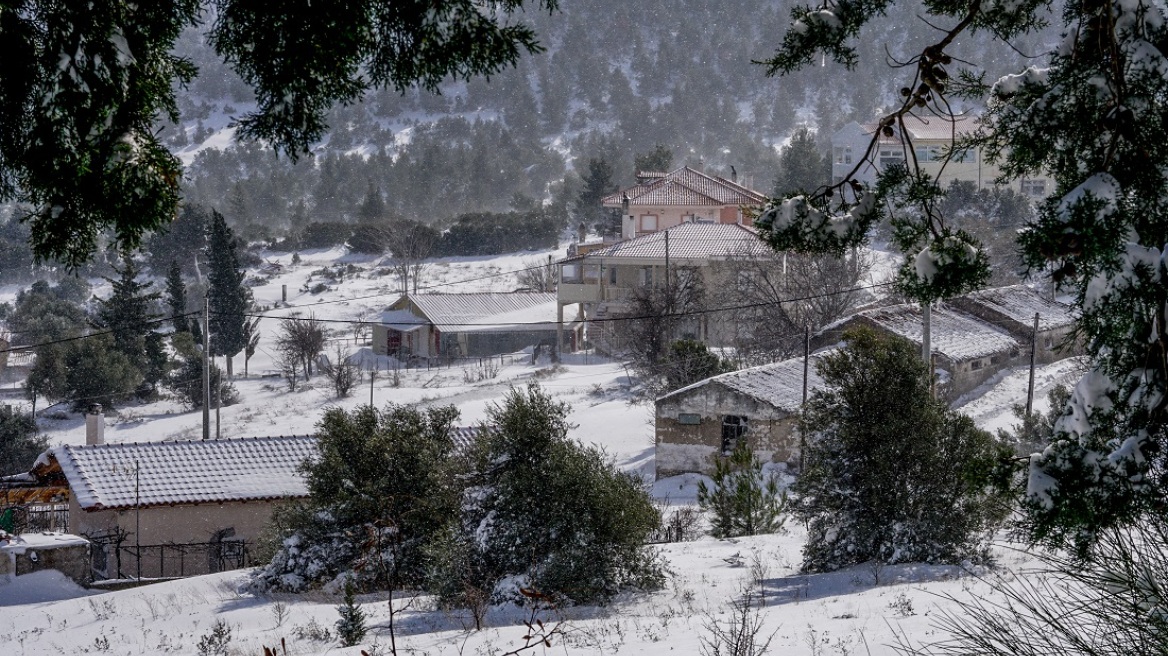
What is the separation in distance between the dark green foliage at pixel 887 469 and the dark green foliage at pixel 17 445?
26896 mm

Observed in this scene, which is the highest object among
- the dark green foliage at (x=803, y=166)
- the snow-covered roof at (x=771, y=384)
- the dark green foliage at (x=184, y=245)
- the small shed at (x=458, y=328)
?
the dark green foliage at (x=803, y=166)

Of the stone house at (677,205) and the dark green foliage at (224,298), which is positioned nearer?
the dark green foliage at (224,298)

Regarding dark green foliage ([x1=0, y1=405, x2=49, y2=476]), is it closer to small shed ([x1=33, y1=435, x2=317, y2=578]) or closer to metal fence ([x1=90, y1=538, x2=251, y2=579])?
small shed ([x1=33, y1=435, x2=317, y2=578])

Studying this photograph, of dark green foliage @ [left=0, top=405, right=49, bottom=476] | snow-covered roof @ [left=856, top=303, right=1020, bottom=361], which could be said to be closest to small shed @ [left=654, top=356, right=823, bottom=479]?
snow-covered roof @ [left=856, top=303, right=1020, bottom=361]

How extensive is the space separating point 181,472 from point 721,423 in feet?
40.8

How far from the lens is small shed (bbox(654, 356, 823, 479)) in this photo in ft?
93.0

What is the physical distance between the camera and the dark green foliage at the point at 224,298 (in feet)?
164

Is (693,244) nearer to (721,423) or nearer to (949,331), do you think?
(949,331)

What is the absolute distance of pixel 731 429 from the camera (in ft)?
94.0

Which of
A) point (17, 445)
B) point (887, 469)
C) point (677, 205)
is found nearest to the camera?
point (887, 469)

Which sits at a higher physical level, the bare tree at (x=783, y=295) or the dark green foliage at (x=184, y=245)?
the dark green foliage at (x=184, y=245)

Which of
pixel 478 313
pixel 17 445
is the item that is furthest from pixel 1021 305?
pixel 17 445

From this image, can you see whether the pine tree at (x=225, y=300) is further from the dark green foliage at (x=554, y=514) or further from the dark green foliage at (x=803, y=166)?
the dark green foliage at (x=554, y=514)

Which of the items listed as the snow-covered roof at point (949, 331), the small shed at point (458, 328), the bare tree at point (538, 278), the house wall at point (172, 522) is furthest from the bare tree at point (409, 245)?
the house wall at point (172, 522)
